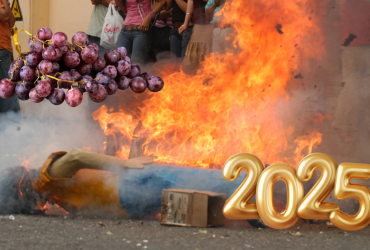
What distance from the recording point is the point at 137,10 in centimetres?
292

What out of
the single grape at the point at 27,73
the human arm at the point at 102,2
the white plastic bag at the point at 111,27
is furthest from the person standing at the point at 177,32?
the single grape at the point at 27,73

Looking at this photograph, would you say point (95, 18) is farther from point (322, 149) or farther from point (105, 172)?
point (322, 149)

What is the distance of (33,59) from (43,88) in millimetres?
169

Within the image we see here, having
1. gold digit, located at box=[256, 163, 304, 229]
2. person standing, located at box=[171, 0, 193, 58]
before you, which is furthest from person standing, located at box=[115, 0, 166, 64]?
gold digit, located at box=[256, 163, 304, 229]

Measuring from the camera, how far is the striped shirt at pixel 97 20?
2992 mm

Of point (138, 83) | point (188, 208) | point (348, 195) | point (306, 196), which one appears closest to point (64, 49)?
point (138, 83)

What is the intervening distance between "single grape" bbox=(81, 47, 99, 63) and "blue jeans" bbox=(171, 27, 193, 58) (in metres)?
1.22

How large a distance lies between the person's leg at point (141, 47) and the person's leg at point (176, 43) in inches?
7.4

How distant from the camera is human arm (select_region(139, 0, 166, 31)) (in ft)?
9.51

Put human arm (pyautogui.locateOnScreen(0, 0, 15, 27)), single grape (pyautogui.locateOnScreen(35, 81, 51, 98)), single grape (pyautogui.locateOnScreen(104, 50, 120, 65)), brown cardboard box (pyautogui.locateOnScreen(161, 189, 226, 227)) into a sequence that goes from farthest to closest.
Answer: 1. human arm (pyautogui.locateOnScreen(0, 0, 15, 27))
2. brown cardboard box (pyautogui.locateOnScreen(161, 189, 226, 227))
3. single grape (pyautogui.locateOnScreen(104, 50, 120, 65))
4. single grape (pyautogui.locateOnScreen(35, 81, 51, 98))

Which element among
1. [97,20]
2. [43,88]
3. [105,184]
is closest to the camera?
[43,88]

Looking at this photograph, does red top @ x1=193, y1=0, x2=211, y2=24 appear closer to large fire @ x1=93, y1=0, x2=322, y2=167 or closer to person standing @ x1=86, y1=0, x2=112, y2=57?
large fire @ x1=93, y1=0, x2=322, y2=167

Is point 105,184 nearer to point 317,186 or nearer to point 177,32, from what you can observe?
point 317,186

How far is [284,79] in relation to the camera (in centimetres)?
273
